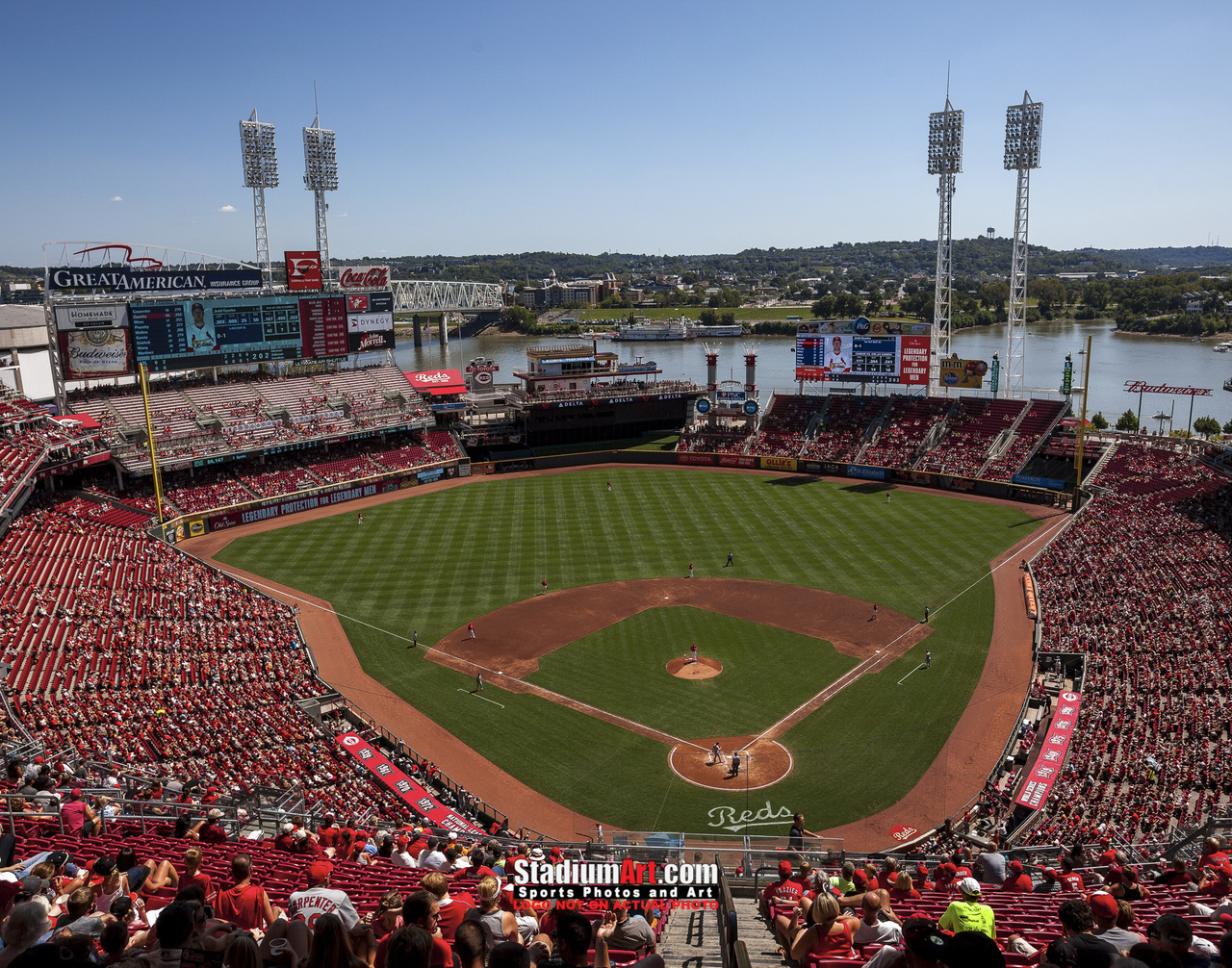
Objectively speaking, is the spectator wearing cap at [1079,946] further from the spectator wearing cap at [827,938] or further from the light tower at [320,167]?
the light tower at [320,167]

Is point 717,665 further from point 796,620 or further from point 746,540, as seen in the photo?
point 746,540

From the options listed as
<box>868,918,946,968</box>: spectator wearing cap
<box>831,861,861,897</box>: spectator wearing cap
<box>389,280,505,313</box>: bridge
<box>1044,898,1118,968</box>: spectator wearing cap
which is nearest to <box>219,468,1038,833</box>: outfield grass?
<box>831,861,861,897</box>: spectator wearing cap

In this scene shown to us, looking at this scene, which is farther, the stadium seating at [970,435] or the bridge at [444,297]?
the bridge at [444,297]


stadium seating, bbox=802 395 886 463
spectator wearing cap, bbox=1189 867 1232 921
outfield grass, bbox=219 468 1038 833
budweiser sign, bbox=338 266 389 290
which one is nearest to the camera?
spectator wearing cap, bbox=1189 867 1232 921

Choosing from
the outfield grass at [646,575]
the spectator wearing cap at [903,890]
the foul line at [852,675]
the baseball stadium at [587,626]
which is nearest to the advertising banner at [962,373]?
the baseball stadium at [587,626]

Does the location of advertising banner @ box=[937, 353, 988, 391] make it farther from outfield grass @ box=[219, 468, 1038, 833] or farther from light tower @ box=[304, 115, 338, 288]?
light tower @ box=[304, 115, 338, 288]

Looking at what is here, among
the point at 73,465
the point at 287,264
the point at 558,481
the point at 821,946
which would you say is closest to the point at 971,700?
the point at 821,946
